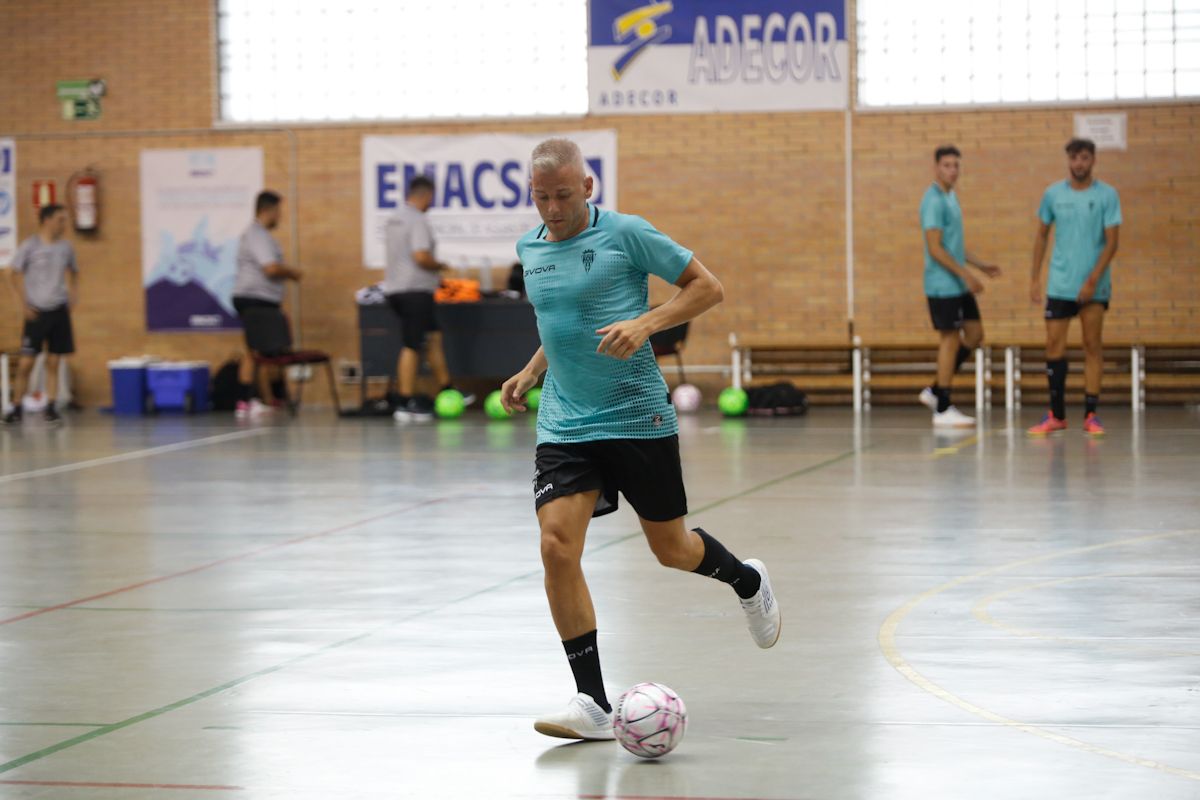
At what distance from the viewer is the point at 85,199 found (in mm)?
20016

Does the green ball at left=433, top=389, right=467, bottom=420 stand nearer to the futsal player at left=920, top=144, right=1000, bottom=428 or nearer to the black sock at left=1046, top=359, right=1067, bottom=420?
the futsal player at left=920, top=144, right=1000, bottom=428

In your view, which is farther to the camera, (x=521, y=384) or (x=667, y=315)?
(x=521, y=384)

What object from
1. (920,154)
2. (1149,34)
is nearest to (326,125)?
(920,154)

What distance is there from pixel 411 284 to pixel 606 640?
38.2 ft

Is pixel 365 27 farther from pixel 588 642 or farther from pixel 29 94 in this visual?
pixel 588 642

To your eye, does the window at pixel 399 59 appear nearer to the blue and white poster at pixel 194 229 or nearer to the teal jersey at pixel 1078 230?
the blue and white poster at pixel 194 229

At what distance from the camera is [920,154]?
60.1 feet

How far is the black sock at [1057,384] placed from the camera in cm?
1371

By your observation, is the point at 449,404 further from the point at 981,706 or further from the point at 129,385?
the point at 981,706

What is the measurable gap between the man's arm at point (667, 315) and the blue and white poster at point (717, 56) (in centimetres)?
1413

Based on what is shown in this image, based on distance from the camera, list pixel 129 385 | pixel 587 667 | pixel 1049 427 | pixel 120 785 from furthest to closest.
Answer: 1. pixel 129 385
2. pixel 1049 427
3. pixel 587 667
4. pixel 120 785

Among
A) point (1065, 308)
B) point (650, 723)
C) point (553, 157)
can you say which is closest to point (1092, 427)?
point (1065, 308)

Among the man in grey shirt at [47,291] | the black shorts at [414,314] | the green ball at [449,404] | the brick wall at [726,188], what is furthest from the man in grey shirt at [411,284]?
the man in grey shirt at [47,291]

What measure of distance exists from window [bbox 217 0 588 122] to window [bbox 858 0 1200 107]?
3.49 m
